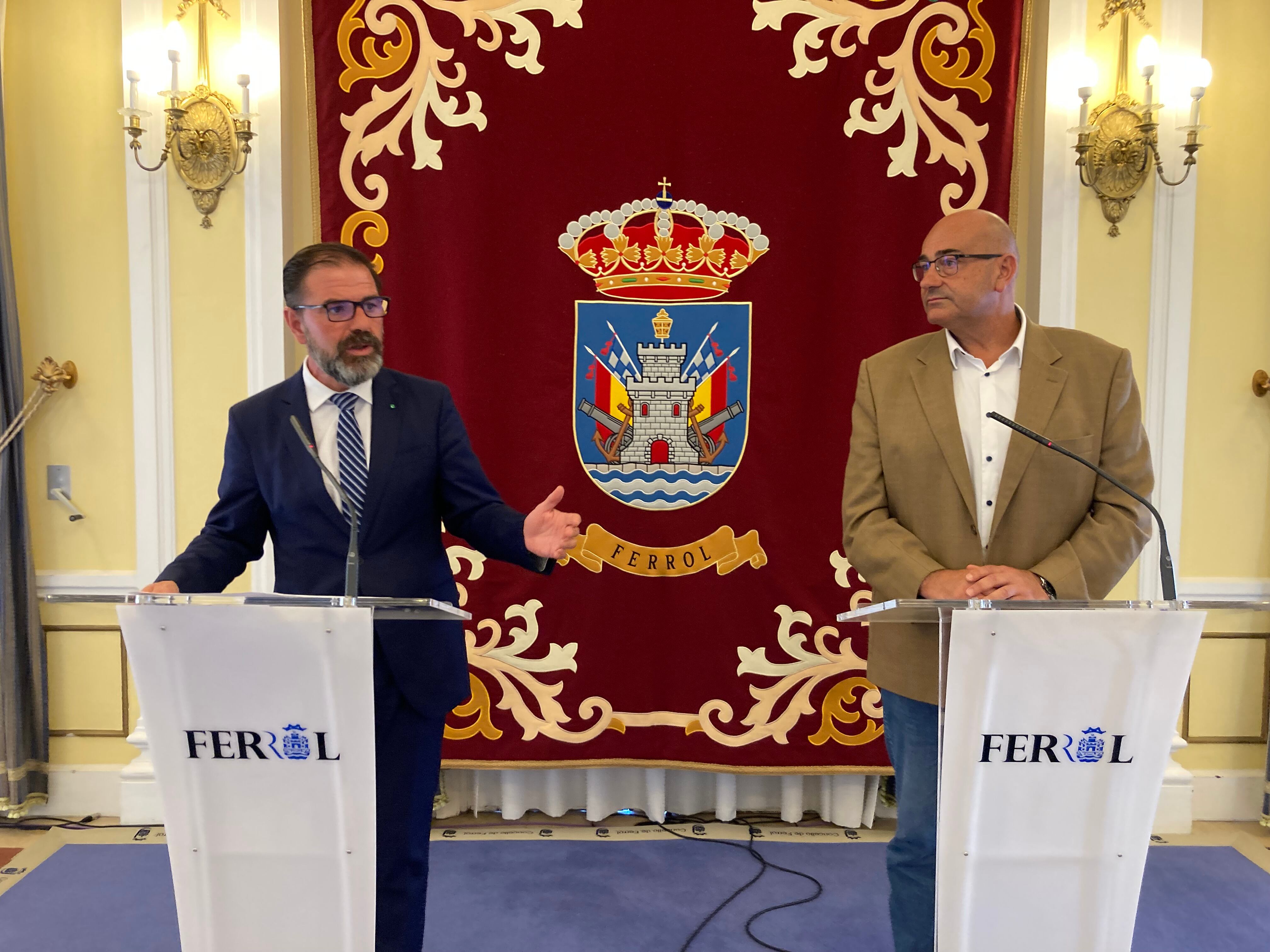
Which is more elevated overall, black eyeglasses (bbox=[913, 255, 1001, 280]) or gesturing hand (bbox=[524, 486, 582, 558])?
black eyeglasses (bbox=[913, 255, 1001, 280])

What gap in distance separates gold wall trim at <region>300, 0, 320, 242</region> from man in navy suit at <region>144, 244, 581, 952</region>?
1384 mm

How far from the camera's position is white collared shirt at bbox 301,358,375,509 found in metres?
1.80

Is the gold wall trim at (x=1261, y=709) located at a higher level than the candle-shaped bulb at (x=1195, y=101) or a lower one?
lower

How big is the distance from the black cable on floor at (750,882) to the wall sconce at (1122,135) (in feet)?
7.41

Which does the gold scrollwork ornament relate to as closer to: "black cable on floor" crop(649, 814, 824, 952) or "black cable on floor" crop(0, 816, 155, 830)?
"black cable on floor" crop(649, 814, 824, 952)

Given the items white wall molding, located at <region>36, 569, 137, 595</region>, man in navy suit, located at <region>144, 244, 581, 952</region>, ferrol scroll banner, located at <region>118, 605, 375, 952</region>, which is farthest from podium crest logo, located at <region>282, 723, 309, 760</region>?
white wall molding, located at <region>36, 569, 137, 595</region>

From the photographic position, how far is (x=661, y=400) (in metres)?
3.06

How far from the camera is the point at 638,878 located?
9.14 ft

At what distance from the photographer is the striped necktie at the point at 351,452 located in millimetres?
1750

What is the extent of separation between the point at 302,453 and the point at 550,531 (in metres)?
0.50

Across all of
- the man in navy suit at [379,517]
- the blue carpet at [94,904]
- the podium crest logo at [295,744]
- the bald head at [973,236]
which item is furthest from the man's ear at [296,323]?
the blue carpet at [94,904]

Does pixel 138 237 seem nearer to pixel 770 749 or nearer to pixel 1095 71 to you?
pixel 770 749

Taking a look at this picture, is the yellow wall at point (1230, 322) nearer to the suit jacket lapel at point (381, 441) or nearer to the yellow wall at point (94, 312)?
the suit jacket lapel at point (381, 441)

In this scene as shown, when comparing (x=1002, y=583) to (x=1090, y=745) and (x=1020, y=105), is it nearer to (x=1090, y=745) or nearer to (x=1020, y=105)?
(x=1090, y=745)
